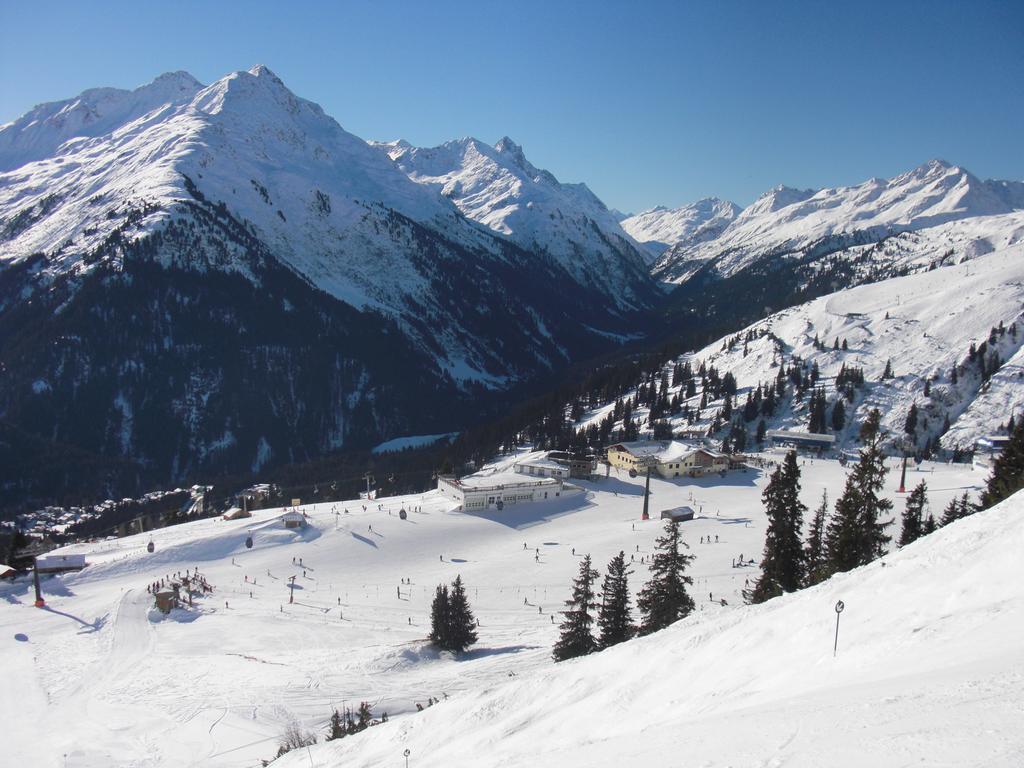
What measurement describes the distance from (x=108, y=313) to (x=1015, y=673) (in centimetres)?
19287

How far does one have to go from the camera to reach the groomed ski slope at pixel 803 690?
9891 mm

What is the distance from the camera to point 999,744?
8539 millimetres

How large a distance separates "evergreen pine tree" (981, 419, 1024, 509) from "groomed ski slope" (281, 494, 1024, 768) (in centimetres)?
1499

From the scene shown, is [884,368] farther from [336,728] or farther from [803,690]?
[803,690]

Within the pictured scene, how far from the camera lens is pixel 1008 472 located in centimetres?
3447

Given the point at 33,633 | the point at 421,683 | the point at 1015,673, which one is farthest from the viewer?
the point at 33,633

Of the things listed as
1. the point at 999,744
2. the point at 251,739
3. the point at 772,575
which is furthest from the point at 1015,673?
the point at 251,739

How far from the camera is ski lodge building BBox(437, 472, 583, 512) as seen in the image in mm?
72750

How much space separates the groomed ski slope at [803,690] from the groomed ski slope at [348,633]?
0.63 ft

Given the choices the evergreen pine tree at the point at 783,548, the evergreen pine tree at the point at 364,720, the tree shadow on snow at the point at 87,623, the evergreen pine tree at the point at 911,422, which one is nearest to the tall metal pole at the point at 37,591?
the tree shadow on snow at the point at 87,623

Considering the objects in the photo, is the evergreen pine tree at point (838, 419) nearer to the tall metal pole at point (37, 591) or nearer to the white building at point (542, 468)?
the white building at point (542, 468)

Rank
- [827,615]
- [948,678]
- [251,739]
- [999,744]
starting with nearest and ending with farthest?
[999,744], [948,678], [827,615], [251,739]

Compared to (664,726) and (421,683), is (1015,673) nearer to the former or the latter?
(664,726)

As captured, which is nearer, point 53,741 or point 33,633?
point 53,741
